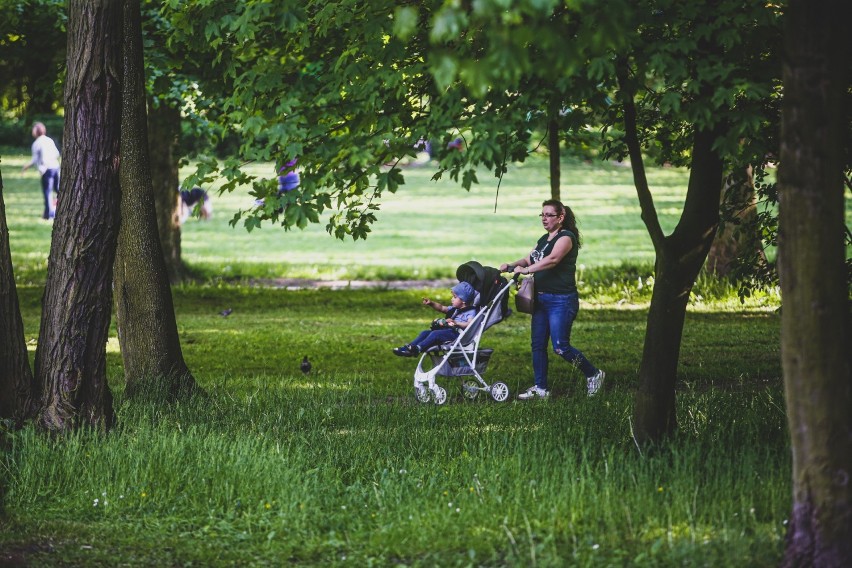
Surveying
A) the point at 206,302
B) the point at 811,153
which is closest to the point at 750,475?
the point at 811,153

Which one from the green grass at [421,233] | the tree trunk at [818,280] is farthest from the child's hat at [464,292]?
the green grass at [421,233]

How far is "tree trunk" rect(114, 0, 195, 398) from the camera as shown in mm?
9609

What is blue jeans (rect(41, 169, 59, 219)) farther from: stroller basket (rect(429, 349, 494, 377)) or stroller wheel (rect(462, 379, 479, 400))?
stroller wheel (rect(462, 379, 479, 400))

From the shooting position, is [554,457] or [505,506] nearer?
[505,506]

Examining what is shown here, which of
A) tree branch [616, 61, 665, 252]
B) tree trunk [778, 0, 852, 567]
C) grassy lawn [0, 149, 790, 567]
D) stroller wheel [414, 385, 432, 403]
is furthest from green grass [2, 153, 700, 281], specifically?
tree trunk [778, 0, 852, 567]

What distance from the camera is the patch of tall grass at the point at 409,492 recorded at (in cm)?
574

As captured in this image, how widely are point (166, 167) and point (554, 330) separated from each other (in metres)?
10.5

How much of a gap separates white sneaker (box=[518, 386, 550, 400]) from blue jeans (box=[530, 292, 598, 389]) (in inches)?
2.0

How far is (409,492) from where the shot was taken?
6.64 metres

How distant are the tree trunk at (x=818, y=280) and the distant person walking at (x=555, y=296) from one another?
4595 millimetres

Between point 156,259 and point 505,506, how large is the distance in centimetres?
475

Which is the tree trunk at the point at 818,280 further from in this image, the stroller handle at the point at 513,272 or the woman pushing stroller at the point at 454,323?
the woman pushing stroller at the point at 454,323

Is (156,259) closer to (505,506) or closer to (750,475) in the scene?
(505,506)

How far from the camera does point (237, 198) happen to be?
41469 mm
